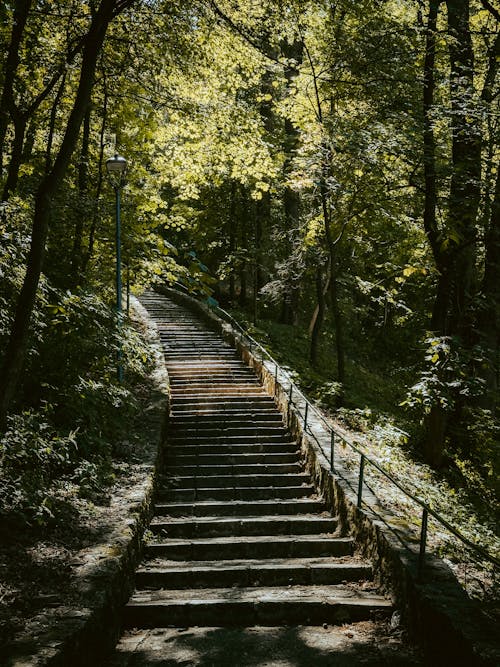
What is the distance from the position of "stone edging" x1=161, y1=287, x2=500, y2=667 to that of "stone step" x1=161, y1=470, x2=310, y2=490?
0.49 m

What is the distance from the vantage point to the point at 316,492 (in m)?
8.13

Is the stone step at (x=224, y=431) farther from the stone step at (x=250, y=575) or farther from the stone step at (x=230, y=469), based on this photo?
the stone step at (x=250, y=575)

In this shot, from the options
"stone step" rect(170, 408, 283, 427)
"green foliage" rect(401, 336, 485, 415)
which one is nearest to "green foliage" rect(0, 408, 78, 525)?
"stone step" rect(170, 408, 283, 427)

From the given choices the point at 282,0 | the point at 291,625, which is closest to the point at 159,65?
the point at 282,0

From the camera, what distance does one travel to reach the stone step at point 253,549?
6445 millimetres

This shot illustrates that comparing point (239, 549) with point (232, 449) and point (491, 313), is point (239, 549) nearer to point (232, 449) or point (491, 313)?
point (232, 449)

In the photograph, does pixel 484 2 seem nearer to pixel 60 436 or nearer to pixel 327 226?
pixel 327 226

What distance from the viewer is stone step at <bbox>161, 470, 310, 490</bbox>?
8352 mm

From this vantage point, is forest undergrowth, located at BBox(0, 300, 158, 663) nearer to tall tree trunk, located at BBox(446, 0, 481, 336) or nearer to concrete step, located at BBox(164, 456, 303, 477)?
concrete step, located at BBox(164, 456, 303, 477)

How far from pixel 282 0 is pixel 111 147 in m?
7.46

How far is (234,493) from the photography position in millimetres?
8062

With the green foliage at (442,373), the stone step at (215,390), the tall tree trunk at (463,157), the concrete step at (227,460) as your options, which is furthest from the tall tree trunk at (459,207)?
the stone step at (215,390)

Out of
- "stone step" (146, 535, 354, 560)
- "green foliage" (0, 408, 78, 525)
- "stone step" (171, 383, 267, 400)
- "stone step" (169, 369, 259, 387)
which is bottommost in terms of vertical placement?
"stone step" (146, 535, 354, 560)

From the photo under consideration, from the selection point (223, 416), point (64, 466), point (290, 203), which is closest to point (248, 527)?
point (64, 466)
